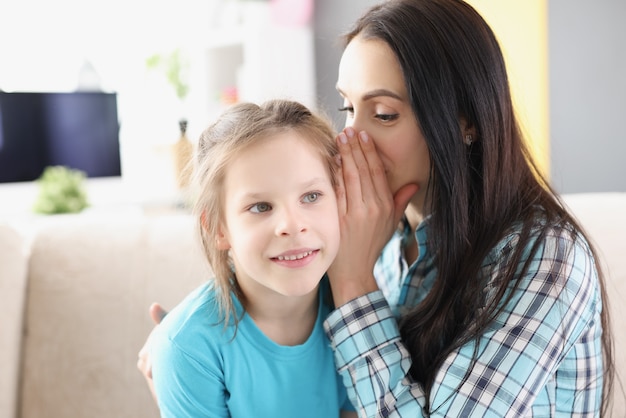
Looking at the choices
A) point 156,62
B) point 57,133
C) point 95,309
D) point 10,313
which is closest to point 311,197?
point 95,309

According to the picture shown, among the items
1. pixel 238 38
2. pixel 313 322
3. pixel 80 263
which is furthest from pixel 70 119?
pixel 313 322

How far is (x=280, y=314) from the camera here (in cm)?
128

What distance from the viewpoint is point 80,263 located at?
1627mm

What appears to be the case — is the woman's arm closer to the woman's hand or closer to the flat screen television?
the woman's hand

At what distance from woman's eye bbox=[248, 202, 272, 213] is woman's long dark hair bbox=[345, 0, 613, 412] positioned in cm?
31

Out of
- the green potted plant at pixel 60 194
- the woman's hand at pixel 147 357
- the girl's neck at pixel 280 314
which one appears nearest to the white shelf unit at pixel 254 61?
the green potted plant at pixel 60 194

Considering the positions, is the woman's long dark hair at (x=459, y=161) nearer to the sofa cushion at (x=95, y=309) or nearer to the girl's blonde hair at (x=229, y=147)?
the girl's blonde hair at (x=229, y=147)

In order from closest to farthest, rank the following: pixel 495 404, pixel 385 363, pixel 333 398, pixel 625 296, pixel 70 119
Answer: pixel 495 404
pixel 385 363
pixel 333 398
pixel 625 296
pixel 70 119

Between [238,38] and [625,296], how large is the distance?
346cm

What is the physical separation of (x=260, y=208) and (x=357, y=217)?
0.21m

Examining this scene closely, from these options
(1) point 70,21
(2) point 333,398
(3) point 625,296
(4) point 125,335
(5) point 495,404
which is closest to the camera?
(5) point 495,404

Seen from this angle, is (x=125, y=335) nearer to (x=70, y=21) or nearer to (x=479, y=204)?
(x=479, y=204)

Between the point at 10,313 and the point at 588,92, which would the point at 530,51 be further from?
the point at 10,313

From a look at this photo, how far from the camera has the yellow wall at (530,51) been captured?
3139mm
